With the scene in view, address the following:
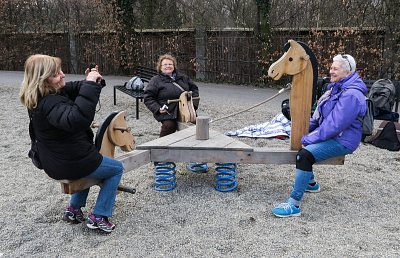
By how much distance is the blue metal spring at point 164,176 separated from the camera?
4.42m

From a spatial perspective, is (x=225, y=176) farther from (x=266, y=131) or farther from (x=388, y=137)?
(x=388, y=137)

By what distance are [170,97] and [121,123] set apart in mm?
1544

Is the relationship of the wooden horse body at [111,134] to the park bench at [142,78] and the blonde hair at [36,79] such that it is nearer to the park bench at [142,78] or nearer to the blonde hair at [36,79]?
the blonde hair at [36,79]

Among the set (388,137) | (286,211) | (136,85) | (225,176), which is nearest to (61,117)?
(225,176)

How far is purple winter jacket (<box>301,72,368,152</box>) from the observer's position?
358 centimetres

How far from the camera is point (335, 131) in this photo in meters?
3.64

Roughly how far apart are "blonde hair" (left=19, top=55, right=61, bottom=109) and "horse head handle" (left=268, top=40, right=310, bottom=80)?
76.2 inches

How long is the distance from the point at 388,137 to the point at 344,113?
9.89 ft

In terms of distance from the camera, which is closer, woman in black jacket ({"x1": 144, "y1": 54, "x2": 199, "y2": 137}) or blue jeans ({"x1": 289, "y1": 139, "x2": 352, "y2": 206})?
blue jeans ({"x1": 289, "y1": 139, "x2": 352, "y2": 206})

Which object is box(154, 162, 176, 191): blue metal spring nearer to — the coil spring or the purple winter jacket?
the coil spring

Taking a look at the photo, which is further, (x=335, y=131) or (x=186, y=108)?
(x=186, y=108)

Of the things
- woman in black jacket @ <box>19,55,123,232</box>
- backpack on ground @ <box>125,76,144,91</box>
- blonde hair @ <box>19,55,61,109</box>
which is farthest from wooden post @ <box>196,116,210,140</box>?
backpack on ground @ <box>125,76,144,91</box>

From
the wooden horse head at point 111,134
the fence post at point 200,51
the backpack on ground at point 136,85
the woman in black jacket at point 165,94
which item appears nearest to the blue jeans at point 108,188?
the wooden horse head at point 111,134

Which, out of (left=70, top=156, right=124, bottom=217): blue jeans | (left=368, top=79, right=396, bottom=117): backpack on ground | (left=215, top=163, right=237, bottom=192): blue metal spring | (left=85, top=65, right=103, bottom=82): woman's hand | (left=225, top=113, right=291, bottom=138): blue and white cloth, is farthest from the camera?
A: (left=225, top=113, right=291, bottom=138): blue and white cloth
